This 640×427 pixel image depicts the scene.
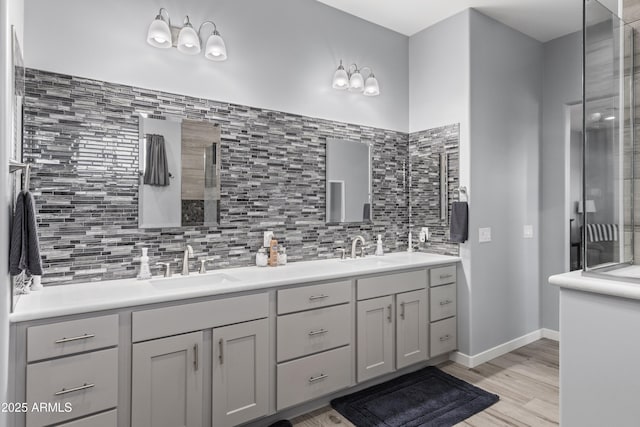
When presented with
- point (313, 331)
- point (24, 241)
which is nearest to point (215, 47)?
point (24, 241)

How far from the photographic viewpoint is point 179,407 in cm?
184

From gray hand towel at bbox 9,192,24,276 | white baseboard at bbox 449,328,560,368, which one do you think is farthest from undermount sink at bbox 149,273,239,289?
white baseboard at bbox 449,328,560,368

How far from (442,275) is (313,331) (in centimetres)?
131

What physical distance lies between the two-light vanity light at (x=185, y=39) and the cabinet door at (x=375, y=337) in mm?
1918

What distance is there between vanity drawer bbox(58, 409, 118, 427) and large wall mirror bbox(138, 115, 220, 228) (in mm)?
1018

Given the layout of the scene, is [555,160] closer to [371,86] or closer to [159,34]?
[371,86]

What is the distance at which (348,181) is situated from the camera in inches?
125

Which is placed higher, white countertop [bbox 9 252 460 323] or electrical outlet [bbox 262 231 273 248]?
electrical outlet [bbox 262 231 273 248]

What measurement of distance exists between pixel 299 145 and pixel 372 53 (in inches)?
48.1

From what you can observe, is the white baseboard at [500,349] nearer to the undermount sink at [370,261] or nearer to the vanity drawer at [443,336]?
the vanity drawer at [443,336]

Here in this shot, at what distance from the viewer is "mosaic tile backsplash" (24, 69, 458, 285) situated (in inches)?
78.0

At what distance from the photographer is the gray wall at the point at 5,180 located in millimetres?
1320

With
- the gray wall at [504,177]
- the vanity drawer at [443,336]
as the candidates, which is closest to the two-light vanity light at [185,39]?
the gray wall at [504,177]

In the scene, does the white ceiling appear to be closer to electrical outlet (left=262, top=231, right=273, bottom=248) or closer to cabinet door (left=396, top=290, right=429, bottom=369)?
electrical outlet (left=262, top=231, right=273, bottom=248)
